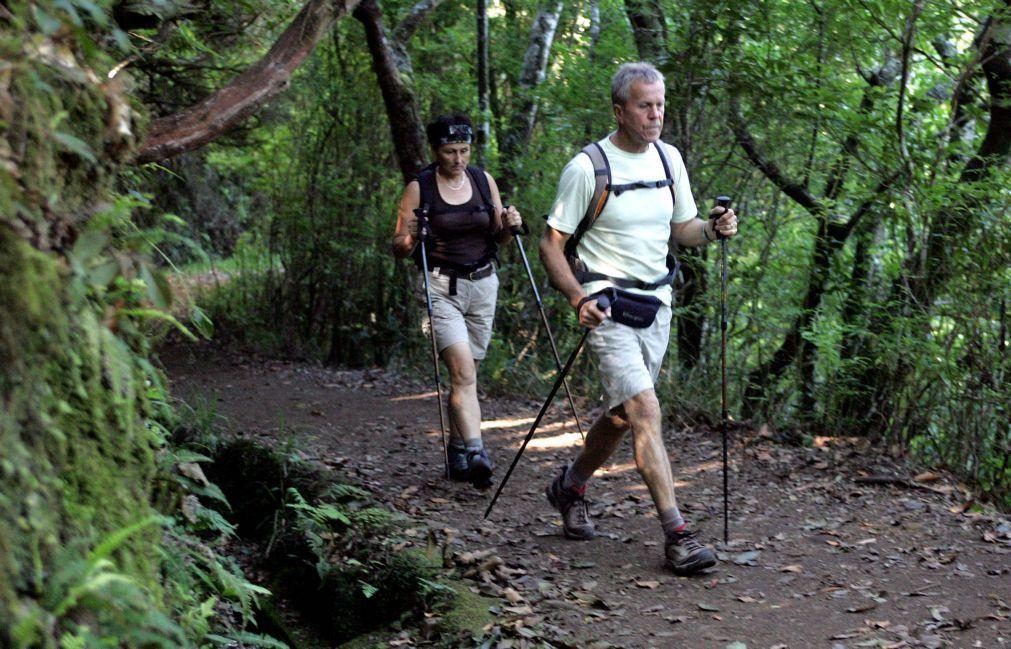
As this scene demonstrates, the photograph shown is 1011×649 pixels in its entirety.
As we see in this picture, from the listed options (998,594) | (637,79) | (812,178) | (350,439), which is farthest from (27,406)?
(812,178)

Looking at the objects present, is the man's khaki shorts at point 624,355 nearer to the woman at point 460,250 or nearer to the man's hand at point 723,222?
the man's hand at point 723,222

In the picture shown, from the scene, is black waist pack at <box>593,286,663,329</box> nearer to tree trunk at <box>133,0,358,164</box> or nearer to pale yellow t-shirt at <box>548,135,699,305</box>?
pale yellow t-shirt at <box>548,135,699,305</box>

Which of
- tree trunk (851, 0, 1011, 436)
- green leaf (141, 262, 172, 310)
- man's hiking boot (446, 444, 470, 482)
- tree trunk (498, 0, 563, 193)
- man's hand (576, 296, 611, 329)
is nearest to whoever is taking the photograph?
green leaf (141, 262, 172, 310)

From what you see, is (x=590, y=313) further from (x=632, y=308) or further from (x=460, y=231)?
(x=460, y=231)

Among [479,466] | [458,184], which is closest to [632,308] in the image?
[479,466]

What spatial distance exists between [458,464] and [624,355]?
2248mm

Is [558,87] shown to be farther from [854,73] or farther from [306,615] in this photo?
[306,615]

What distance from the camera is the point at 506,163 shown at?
12.7 meters

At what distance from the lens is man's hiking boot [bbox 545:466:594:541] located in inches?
242

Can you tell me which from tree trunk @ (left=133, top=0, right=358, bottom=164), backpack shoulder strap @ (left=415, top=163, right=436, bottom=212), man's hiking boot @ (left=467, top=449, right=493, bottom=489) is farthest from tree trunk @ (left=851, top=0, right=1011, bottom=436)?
tree trunk @ (left=133, top=0, right=358, bottom=164)

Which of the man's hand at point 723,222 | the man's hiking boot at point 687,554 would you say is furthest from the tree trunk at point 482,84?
the man's hiking boot at point 687,554

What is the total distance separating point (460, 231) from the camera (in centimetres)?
714

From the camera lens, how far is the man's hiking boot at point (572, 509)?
616 centimetres

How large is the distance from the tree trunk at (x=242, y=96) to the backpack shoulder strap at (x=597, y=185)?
2.11 metres
